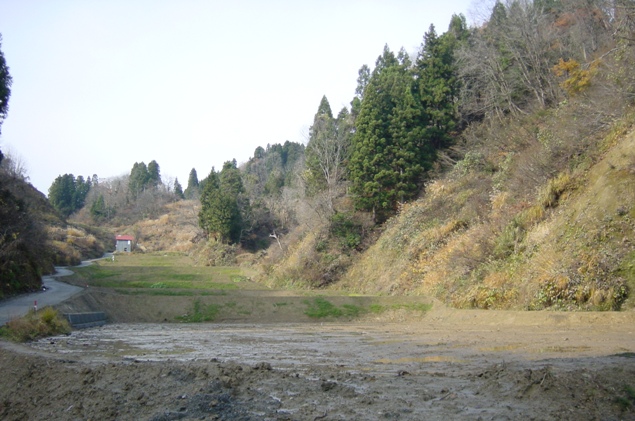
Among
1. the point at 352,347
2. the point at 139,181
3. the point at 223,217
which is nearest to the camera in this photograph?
the point at 352,347

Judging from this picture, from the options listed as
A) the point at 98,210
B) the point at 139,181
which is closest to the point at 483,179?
the point at 98,210

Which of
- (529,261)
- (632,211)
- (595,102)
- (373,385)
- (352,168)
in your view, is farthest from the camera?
(352,168)

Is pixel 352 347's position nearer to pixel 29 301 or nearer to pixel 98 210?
pixel 29 301

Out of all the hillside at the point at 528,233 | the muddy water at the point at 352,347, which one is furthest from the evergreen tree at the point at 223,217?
the muddy water at the point at 352,347

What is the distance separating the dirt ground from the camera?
21.1ft

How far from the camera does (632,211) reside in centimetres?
1873

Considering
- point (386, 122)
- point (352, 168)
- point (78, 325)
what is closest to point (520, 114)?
point (386, 122)

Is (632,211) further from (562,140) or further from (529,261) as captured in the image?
(562,140)

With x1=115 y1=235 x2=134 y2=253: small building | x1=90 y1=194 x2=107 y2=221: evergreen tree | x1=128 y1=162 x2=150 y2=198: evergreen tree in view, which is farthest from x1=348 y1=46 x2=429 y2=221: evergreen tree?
x1=128 y1=162 x2=150 y2=198: evergreen tree

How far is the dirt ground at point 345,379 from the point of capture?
21.1ft

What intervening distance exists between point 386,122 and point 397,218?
345 inches

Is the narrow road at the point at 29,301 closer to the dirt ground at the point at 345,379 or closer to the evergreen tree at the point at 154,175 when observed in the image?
the dirt ground at the point at 345,379

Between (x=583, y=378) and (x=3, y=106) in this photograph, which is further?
(x=3, y=106)

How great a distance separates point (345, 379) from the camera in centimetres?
834
